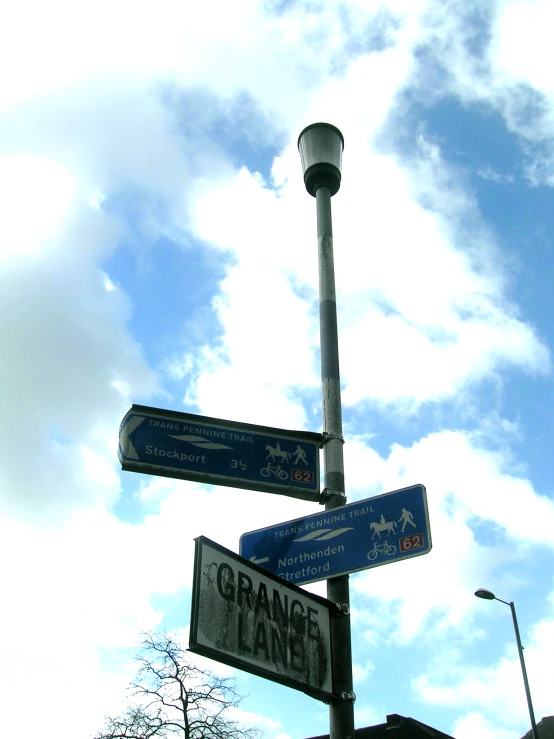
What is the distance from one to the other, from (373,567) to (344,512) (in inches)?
15.2

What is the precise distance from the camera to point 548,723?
40031 millimetres

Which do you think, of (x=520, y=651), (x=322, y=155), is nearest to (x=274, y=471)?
(x=322, y=155)

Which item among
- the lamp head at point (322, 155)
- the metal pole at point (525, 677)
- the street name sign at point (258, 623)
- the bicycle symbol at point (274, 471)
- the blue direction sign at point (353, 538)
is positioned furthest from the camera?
the metal pole at point (525, 677)

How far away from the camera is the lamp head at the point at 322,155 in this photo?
18.5 ft

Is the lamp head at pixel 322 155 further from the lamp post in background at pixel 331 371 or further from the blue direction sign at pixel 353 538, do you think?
the blue direction sign at pixel 353 538

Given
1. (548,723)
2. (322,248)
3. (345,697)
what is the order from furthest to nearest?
(548,723), (322,248), (345,697)

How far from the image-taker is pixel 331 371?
16.3 feet

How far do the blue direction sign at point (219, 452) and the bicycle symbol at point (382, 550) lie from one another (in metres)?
0.55

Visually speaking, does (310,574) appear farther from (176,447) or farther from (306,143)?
(306,143)

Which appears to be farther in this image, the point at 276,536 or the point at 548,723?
the point at 548,723

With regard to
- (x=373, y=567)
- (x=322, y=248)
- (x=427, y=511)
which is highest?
(x=322, y=248)

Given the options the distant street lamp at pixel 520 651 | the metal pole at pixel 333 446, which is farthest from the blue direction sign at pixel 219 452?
the distant street lamp at pixel 520 651

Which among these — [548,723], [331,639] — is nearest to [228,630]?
[331,639]

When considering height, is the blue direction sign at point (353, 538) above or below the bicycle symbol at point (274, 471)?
below
